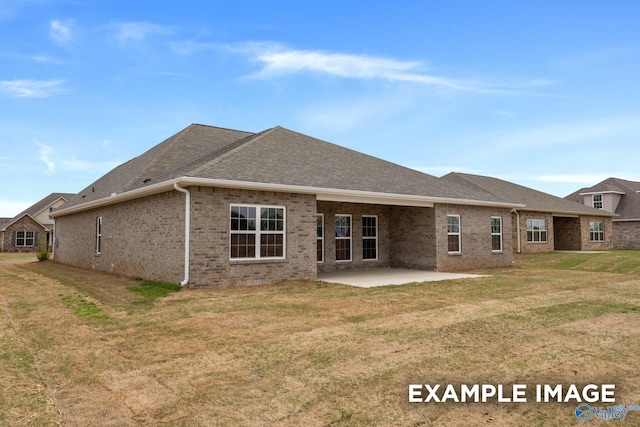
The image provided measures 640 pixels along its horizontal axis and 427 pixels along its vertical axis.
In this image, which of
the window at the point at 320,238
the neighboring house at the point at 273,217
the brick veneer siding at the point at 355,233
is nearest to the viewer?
the neighboring house at the point at 273,217

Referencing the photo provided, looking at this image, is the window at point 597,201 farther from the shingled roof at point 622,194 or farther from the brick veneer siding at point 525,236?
the brick veneer siding at point 525,236

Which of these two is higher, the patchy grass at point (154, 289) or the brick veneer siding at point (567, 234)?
the brick veneer siding at point (567, 234)

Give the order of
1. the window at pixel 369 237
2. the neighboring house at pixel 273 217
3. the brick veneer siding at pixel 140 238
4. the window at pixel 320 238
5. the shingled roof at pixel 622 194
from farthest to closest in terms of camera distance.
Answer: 1. the shingled roof at pixel 622 194
2. the window at pixel 369 237
3. the window at pixel 320 238
4. the brick veneer siding at pixel 140 238
5. the neighboring house at pixel 273 217

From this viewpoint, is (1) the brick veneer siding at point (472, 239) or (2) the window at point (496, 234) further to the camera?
(2) the window at point (496, 234)

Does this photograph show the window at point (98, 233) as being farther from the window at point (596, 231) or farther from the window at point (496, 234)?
the window at point (596, 231)

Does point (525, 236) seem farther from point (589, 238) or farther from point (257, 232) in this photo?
point (257, 232)

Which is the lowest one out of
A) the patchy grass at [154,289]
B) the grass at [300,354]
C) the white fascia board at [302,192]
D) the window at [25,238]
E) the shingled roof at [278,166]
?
the grass at [300,354]

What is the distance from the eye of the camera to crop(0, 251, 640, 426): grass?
391cm

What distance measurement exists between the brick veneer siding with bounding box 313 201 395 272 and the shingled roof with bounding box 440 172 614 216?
32.3ft

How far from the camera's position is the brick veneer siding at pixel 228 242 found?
1170cm

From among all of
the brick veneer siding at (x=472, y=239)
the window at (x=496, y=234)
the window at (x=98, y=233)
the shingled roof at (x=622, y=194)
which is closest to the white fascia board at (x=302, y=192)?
the brick veneer siding at (x=472, y=239)

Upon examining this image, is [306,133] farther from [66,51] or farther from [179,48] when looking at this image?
[66,51]

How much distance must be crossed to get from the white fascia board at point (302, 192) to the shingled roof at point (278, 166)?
13cm

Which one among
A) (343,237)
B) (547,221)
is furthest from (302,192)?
(547,221)
